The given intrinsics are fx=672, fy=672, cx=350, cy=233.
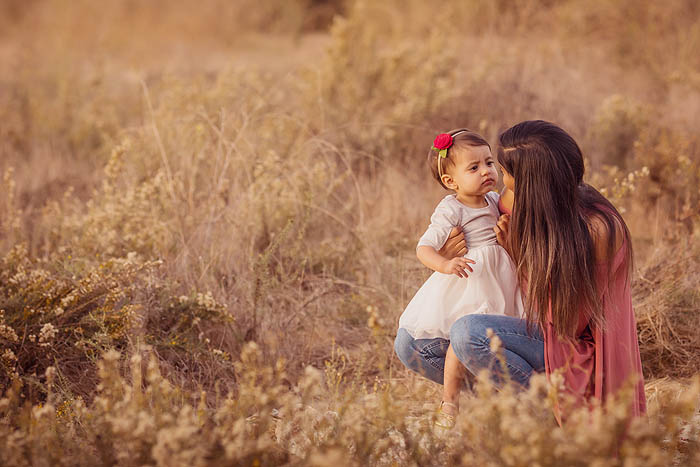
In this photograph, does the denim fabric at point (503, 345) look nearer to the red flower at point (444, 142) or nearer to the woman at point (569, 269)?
the woman at point (569, 269)

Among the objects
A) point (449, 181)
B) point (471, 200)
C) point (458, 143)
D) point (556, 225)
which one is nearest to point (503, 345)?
point (556, 225)

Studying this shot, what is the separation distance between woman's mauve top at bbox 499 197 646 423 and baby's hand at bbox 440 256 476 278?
0.35 meters

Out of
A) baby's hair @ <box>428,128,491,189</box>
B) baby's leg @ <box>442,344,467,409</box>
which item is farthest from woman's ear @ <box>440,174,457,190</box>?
baby's leg @ <box>442,344,467,409</box>

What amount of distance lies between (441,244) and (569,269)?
1.68ft

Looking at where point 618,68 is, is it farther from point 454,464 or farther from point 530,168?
point 454,464

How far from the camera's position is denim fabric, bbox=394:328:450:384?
273 centimetres

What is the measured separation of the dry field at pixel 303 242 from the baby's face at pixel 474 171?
2.71ft

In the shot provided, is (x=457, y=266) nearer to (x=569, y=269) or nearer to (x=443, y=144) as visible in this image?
(x=569, y=269)

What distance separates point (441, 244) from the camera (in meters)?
2.64

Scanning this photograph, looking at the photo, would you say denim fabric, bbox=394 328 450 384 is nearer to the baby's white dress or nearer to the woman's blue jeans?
the baby's white dress

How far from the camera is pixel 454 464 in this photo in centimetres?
218

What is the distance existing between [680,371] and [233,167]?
3.05 m

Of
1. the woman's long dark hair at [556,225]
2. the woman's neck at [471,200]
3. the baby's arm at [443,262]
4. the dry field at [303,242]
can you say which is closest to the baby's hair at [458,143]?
the woman's neck at [471,200]

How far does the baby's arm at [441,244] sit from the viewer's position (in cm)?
247
